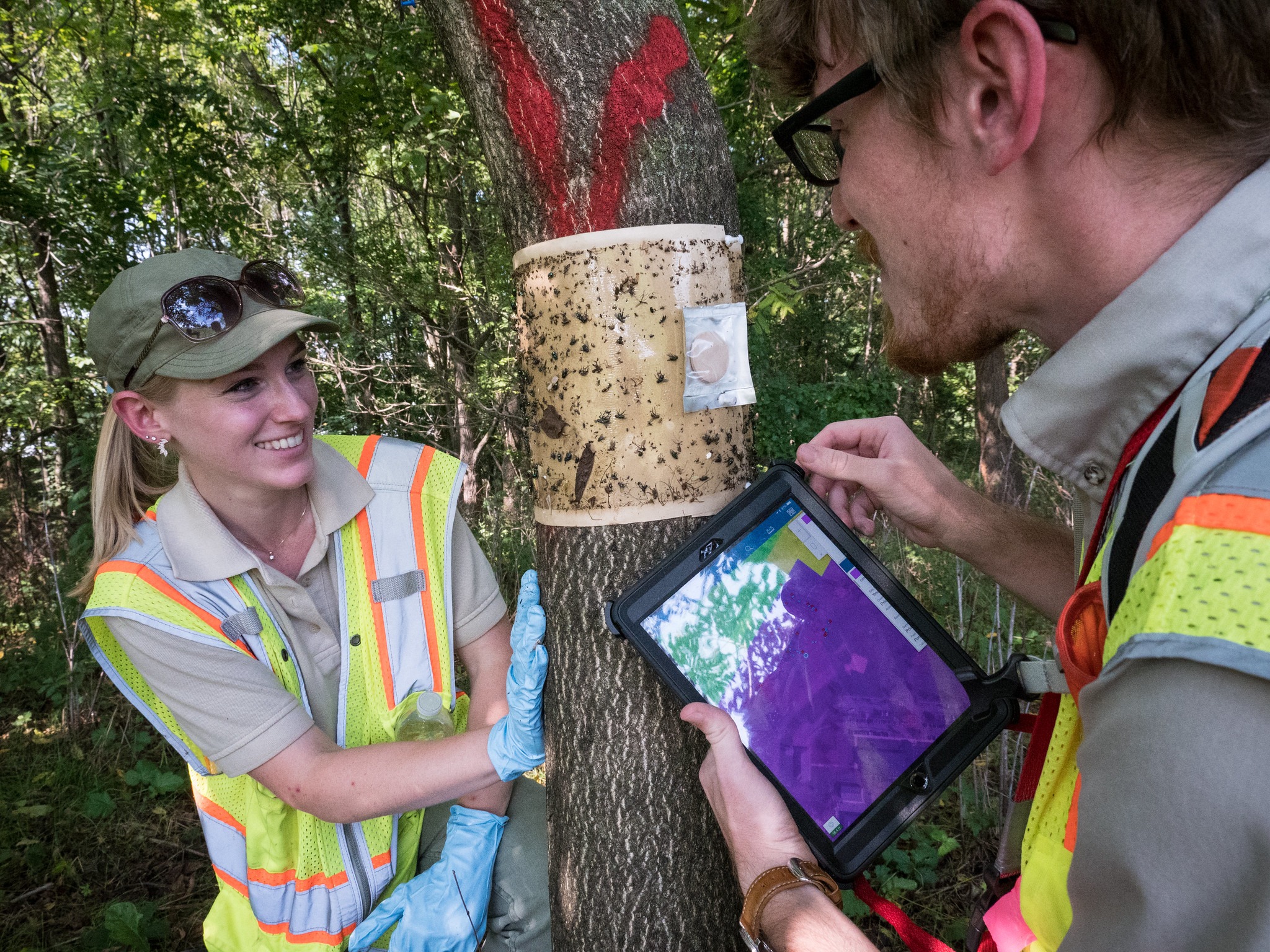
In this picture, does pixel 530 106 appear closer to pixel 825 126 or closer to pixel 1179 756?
pixel 825 126

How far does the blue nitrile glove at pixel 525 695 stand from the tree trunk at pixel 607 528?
0.13 feet

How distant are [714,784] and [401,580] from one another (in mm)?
1045

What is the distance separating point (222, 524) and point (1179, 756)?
199 centimetres

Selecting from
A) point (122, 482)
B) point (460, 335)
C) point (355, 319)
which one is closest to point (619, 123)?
point (122, 482)

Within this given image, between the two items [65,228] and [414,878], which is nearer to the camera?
[414,878]

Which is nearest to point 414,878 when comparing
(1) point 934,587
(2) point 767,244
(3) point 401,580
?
(3) point 401,580

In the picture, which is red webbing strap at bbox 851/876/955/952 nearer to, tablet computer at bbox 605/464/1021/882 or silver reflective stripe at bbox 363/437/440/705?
tablet computer at bbox 605/464/1021/882

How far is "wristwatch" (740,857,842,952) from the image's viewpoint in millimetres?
1096

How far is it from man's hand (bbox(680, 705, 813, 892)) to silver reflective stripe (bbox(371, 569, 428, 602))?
96 centimetres

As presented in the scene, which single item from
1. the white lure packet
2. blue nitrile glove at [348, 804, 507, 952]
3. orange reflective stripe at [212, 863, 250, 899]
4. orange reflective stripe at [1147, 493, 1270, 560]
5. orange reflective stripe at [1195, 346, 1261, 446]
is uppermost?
the white lure packet

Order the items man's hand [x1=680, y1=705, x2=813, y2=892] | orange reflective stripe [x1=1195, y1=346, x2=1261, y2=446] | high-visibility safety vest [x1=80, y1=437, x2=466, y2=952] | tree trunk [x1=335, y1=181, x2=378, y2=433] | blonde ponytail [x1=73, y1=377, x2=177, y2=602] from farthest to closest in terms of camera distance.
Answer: tree trunk [x1=335, y1=181, x2=378, y2=433] < blonde ponytail [x1=73, y1=377, x2=177, y2=602] < high-visibility safety vest [x1=80, y1=437, x2=466, y2=952] < man's hand [x1=680, y1=705, x2=813, y2=892] < orange reflective stripe [x1=1195, y1=346, x2=1261, y2=446]

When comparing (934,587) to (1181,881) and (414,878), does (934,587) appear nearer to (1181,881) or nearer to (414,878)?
(414,878)

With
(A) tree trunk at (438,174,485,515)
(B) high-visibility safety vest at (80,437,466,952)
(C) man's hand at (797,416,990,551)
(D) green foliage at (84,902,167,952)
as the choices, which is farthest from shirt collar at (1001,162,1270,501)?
(A) tree trunk at (438,174,485,515)

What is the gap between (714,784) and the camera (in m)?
1.29
